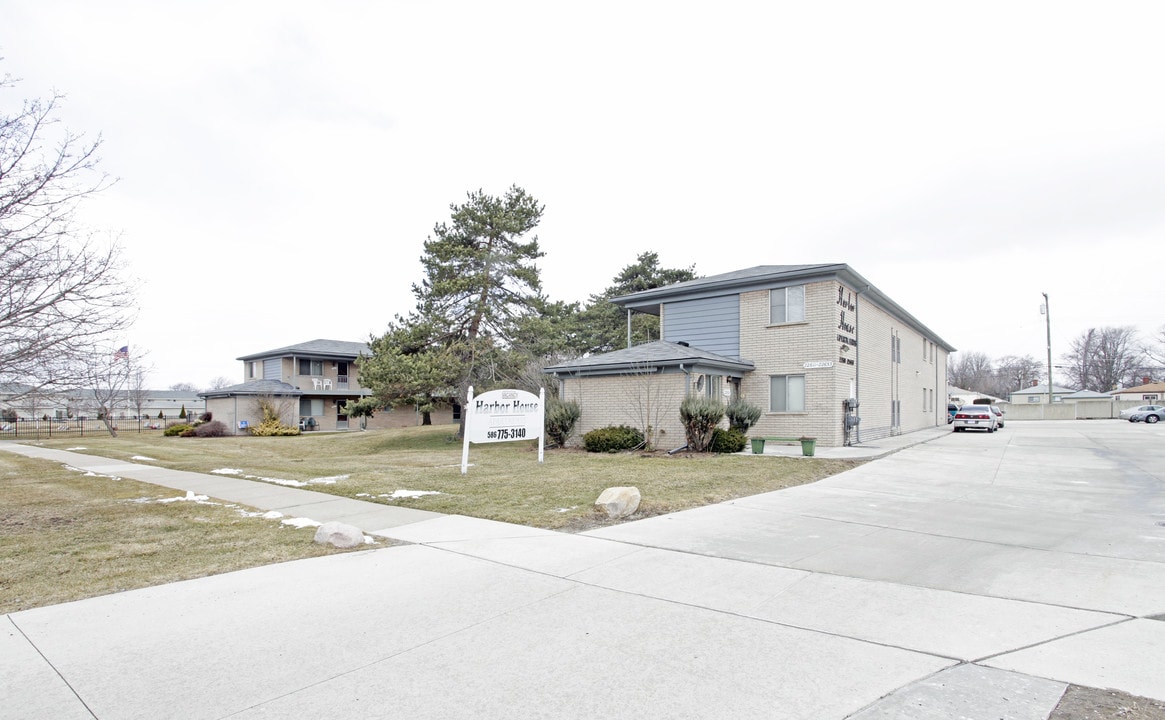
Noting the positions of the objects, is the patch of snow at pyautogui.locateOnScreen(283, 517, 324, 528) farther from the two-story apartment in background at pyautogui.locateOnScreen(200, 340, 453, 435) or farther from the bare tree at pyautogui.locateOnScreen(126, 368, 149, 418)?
the bare tree at pyautogui.locateOnScreen(126, 368, 149, 418)

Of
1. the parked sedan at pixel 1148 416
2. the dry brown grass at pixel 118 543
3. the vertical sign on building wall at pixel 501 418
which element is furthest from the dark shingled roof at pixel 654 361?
the parked sedan at pixel 1148 416

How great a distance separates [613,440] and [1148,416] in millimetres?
47389

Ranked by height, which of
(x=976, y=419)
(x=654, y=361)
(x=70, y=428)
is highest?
(x=654, y=361)

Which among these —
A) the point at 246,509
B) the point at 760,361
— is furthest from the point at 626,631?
the point at 760,361

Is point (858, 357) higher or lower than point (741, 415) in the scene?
higher

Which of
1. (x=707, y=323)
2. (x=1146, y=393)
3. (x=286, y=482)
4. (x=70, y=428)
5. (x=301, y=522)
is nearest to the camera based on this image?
(x=301, y=522)

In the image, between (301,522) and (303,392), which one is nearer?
(301,522)

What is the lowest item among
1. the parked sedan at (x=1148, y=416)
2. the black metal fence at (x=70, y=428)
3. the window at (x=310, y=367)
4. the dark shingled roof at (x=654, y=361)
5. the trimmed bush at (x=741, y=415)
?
the black metal fence at (x=70, y=428)

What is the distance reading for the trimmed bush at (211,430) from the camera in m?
35.1

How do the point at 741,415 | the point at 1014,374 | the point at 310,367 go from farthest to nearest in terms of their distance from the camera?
the point at 1014,374 < the point at 310,367 < the point at 741,415

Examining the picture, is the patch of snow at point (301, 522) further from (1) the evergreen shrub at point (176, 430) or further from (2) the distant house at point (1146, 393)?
(2) the distant house at point (1146, 393)

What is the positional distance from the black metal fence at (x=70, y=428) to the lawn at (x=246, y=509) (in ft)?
88.0

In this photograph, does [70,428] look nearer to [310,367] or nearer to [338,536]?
[310,367]

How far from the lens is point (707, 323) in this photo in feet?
76.2
